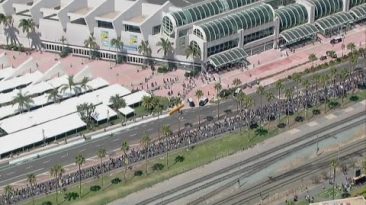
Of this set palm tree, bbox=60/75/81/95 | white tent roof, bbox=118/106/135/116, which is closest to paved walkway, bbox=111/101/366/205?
white tent roof, bbox=118/106/135/116

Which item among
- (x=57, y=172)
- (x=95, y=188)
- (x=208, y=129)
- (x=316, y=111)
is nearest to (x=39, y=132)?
(x=57, y=172)

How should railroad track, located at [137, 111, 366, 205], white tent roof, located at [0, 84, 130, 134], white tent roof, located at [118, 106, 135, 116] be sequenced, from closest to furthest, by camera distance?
railroad track, located at [137, 111, 366, 205] < white tent roof, located at [0, 84, 130, 134] < white tent roof, located at [118, 106, 135, 116]

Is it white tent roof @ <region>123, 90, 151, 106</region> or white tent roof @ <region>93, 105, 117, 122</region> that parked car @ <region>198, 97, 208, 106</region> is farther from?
white tent roof @ <region>93, 105, 117, 122</region>

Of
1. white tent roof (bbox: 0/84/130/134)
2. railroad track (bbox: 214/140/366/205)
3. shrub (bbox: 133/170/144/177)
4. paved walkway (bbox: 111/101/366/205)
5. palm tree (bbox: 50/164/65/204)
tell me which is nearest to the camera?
palm tree (bbox: 50/164/65/204)

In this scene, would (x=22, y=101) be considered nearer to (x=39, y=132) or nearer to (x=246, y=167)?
(x=39, y=132)

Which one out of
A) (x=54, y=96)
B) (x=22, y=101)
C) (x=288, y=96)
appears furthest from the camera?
(x=54, y=96)

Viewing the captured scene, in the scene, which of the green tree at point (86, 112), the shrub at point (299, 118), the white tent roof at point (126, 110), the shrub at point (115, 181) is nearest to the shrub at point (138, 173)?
the shrub at point (115, 181)

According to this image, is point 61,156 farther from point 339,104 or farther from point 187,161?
point 339,104
